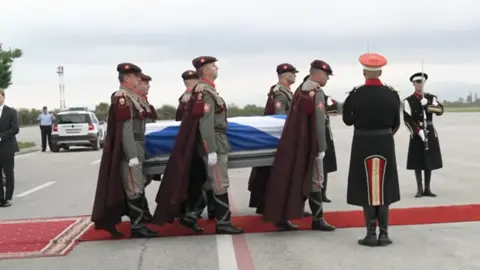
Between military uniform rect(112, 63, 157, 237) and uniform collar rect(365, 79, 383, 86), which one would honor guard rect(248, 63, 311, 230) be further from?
uniform collar rect(365, 79, 383, 86)

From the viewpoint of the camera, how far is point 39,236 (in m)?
8.23

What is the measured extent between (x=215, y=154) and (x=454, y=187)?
5.85 meters

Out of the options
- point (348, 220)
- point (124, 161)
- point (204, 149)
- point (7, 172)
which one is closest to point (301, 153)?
point (204, 149)

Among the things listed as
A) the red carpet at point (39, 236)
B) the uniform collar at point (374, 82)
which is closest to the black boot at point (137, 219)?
the red carpet at point (39, 236)

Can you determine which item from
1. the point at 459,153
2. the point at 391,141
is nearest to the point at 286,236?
the point at 391,141

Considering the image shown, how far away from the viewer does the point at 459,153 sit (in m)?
20.1

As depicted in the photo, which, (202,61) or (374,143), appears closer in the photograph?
(374,143)

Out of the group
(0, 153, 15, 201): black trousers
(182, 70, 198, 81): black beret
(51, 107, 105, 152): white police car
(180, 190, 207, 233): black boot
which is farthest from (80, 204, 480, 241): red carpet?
(51, 107, 105, 152): white police car

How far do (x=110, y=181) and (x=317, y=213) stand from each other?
254cm

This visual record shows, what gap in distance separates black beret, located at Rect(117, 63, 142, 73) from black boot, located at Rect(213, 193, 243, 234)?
1791 millimetres

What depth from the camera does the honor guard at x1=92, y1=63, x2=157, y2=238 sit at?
779 centimetres

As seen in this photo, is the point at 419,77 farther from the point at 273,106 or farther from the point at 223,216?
the point at 223,216

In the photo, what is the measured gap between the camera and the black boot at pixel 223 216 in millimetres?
8039

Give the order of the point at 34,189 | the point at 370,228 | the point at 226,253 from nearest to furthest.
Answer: the point at 226,253
the point at 370,228
the point at 34,189
